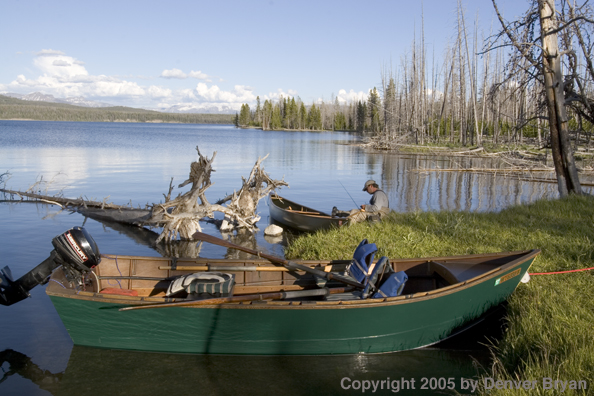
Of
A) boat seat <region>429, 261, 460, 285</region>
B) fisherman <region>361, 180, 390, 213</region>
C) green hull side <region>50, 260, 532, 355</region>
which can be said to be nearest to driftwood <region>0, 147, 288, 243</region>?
fisherman <region>361, 180, 390, 213</region>

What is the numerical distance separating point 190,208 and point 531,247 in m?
9.17

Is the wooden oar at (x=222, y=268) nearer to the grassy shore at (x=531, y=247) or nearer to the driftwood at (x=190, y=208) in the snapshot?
the grassy shore at (x=531, y=247)

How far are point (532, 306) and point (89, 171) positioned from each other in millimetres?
27598

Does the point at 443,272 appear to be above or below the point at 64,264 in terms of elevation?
below

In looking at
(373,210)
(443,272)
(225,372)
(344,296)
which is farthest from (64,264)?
(373,210)

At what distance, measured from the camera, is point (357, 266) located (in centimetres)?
724

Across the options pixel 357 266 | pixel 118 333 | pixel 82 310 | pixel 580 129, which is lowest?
pixel 118 333

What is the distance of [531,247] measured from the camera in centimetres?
917

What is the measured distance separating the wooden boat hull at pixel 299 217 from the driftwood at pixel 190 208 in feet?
2.28

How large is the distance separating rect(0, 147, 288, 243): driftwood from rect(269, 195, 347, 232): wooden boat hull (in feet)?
2.28

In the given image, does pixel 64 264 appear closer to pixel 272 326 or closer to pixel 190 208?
pixel 272 326

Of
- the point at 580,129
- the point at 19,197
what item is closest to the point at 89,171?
the point at 19,197

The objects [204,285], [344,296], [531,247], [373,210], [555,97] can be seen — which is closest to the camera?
[204,285]

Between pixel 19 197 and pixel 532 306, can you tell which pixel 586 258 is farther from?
pixel 19 197
